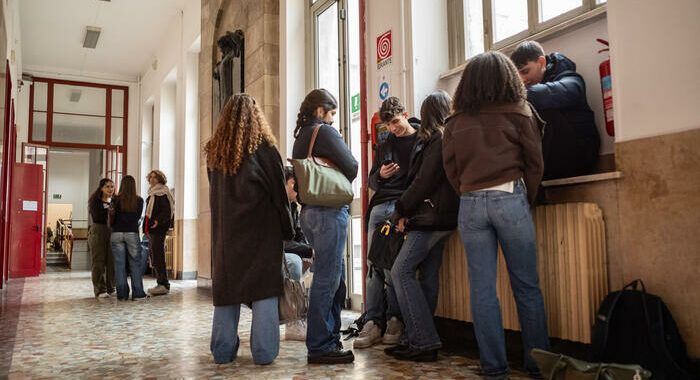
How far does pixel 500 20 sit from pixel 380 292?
188 cm

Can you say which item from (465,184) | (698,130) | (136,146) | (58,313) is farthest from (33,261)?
(698,130)

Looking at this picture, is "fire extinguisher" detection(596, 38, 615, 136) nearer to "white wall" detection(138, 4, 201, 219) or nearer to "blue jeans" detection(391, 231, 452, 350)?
"blue jeans" detection(391, 231, 452, 350)

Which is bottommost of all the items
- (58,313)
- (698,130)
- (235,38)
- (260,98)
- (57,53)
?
(58,313)

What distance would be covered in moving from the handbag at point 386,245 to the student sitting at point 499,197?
61 cm

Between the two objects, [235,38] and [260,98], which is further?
[235,38]

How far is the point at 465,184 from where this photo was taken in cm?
234

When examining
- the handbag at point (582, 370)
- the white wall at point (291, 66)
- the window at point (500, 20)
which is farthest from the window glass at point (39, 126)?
the handbag at point (582, 370)

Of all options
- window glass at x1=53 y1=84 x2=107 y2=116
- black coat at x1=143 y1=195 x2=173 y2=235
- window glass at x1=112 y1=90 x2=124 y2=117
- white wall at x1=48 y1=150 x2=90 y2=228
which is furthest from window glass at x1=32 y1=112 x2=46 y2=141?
white wall at x1=48 y1=150 x2=90 y2=228

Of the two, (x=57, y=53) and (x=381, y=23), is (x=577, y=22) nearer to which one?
(x=381, y=23)

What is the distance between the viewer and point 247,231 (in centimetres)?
271

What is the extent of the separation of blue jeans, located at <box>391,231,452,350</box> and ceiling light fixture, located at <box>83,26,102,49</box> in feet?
33.2

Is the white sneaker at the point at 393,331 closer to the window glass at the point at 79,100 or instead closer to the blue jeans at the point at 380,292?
the blue jeans at the point at 380,292

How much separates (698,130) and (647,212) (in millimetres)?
362

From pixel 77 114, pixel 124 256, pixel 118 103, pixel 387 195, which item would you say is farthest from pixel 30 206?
pixel 387 195
